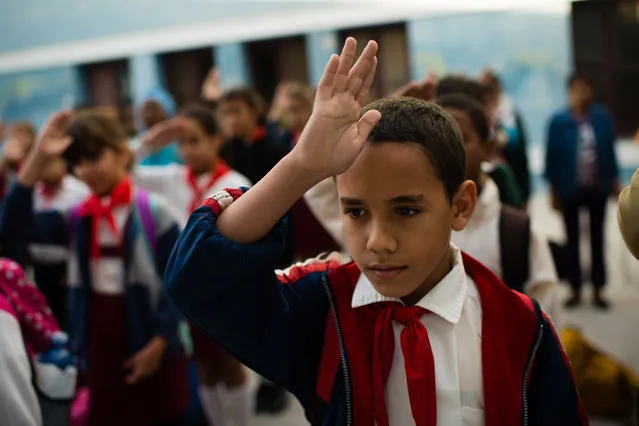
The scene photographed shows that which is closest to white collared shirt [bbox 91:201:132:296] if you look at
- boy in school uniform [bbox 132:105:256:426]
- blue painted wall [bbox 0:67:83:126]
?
boy in school uniform [bbox 132:105:256:426]

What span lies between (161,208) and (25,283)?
0.77 meters

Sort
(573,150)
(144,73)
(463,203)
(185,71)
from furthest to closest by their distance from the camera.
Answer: (144,73) < (185,71) < (573,150) < (463,203)

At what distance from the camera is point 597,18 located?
8.38 metres

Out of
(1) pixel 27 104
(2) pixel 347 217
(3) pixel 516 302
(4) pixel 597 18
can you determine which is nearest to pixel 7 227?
(2) pixel 347 217

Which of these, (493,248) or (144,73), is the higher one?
(144,73)

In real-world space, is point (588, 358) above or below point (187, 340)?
below

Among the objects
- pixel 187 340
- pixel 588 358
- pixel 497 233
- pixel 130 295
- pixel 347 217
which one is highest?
pixel 347 217

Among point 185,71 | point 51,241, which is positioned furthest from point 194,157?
point 185,71

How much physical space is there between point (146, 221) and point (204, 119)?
3.96ft

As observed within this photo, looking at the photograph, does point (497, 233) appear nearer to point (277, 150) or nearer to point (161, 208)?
point (161, 208)

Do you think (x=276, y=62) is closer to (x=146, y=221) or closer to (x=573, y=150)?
(x=573, y=150)

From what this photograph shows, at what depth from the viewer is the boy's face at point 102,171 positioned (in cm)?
240

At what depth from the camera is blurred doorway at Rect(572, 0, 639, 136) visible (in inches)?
327

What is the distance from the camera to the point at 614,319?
454 centimetres
